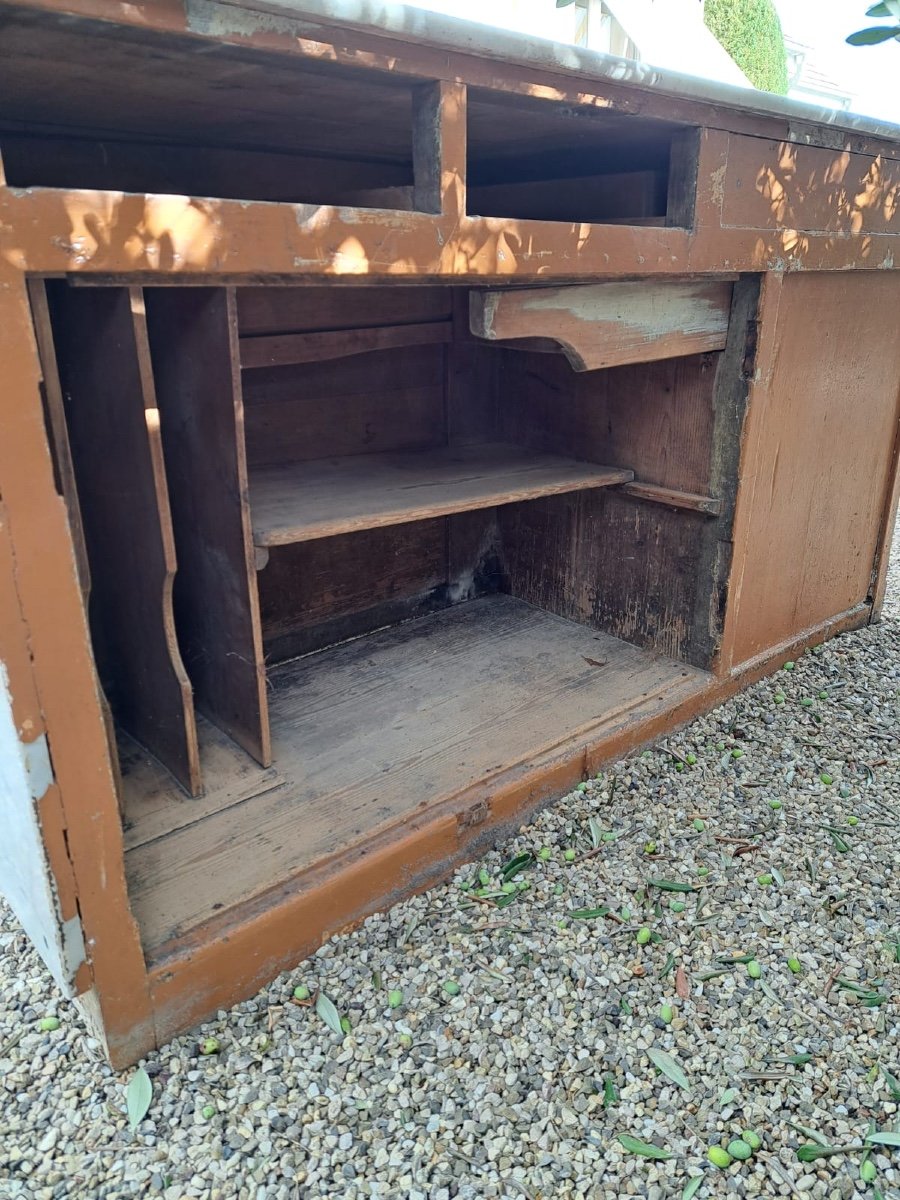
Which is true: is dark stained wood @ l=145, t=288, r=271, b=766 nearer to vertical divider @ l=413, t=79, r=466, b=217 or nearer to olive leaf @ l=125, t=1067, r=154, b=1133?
vertical divider @ l=413, t=79, r=466, b=217

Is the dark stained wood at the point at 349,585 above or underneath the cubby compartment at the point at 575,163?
underneath

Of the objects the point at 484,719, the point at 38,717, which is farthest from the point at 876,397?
the point at 38,717

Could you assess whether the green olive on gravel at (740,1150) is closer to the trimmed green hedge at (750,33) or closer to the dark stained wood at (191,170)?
the dark stained wood at (191,170)

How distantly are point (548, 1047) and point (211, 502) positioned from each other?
1461 millimetres

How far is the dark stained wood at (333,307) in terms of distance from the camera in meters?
2.61

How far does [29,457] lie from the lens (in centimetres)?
133

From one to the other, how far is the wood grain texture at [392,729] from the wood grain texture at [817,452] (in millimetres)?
523

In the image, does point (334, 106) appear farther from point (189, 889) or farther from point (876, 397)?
point (876, 397)

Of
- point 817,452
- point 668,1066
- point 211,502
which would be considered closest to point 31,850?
point 211,502

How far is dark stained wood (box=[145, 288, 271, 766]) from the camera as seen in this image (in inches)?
77.8

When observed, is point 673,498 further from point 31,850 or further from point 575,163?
point 31,850

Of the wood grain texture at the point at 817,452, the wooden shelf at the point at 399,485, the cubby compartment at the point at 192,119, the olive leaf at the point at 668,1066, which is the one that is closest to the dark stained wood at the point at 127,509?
the wooden shelf at the point at 399,485

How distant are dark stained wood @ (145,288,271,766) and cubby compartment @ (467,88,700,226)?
0.81m

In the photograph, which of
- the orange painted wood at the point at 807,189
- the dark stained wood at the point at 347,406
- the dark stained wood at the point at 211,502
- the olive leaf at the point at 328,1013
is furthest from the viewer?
the dark stained wood at the point at 347,406
